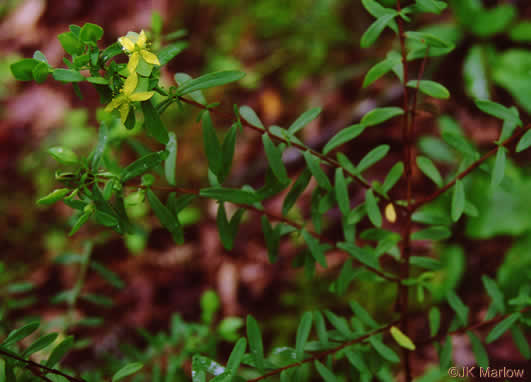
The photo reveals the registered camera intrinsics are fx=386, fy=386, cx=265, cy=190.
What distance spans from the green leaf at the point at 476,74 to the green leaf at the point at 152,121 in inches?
78.6

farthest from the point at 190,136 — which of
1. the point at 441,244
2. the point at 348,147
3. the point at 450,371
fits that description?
the point at 450,371

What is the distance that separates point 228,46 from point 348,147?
1210 mm

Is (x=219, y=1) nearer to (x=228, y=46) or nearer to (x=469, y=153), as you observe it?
(x=228, y=46)

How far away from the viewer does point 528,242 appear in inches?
70.4

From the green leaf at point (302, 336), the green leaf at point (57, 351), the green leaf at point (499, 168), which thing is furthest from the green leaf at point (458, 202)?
the green leaf at point (57, 351)

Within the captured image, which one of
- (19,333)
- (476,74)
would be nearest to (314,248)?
(19,333)

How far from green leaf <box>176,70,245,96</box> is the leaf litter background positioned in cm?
144

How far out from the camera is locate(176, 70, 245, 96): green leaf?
26.9 inches

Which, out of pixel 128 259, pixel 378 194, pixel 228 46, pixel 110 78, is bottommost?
pixel 128 259

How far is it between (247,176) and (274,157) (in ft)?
5.12

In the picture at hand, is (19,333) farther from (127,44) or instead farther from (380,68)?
(380,68)

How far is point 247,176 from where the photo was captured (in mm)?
2352

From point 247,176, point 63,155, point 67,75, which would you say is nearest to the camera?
point 67,75

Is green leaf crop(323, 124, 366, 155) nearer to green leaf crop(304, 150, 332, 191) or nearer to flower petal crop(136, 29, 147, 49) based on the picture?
green leaf crop(304, 150, 332, 191)
